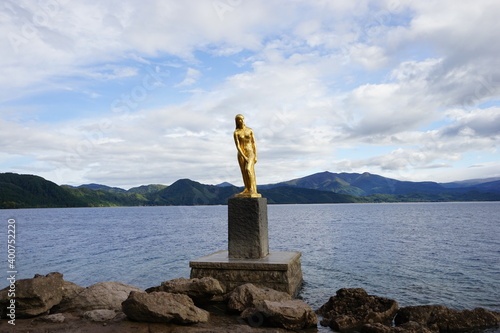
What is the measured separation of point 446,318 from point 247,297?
16.1 ft

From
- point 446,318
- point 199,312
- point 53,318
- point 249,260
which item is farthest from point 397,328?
point 53,318

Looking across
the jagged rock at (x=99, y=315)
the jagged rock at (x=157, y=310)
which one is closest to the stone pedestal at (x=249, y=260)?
the jagged rock at (x=157, y=310)

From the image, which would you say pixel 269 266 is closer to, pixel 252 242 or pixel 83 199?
pixel 252 242

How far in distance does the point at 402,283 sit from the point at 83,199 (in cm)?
19556

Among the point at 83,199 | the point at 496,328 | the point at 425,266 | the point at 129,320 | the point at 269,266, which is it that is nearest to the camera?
the point at 129,320

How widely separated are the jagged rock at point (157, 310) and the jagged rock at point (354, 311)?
3.48m

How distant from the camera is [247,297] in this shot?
31.6 feet

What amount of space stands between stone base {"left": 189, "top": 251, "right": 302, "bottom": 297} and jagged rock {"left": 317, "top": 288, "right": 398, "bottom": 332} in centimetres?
137

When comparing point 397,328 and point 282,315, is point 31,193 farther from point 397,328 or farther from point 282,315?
point 397,328

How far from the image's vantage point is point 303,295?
13.3 m

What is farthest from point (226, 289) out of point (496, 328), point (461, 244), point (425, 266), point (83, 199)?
point (83, 199)

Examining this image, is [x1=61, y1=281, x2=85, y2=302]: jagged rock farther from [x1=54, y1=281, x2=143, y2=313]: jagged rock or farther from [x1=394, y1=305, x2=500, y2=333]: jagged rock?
[x1=394, y1=305, x2=500, y2=333]: jagged rock

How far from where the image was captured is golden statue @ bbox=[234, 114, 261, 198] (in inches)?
526

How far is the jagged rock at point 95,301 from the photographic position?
9336mm
